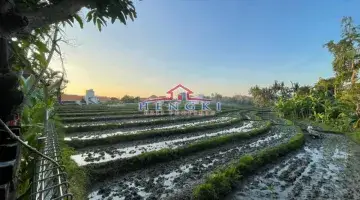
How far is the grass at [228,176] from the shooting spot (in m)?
4.87

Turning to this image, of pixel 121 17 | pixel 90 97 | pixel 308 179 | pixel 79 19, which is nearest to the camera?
pixel 121 17

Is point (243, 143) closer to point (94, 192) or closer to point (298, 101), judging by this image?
point (94, 192)

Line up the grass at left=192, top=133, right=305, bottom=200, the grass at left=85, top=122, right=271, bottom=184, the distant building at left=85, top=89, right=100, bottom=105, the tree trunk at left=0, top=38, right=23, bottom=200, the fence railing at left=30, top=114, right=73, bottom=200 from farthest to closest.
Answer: the distant building at left=85, top=89, right=100, bottom=105 → the grass at left=85, top=122, right=271, bottom=184 → the grass at left=192, top=133, right=305, bottom=200 → the fence railing at left=30, top=114, right=73, bottom=200 → the tree trunk at left=0, top=38, right=23, bottom=200

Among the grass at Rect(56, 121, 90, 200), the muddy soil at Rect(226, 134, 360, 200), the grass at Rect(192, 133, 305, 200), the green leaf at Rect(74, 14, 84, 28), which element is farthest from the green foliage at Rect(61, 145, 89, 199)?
the green leaf at Rect(74, 14, 84, 28)

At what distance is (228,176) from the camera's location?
19.1 ft

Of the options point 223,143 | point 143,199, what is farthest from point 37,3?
Answer: point 223,143

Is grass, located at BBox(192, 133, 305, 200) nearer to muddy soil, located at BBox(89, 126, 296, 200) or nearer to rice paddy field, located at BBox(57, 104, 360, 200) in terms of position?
rice paddy field, located at BBox(57, 104, 360, 200)

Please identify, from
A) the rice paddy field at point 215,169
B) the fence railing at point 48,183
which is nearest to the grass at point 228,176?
the rice paddy field at point 215,169

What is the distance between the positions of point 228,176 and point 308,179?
2.54 metres

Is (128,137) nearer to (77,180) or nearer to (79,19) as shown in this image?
(77,180)

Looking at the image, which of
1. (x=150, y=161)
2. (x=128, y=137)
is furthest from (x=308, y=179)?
(x=128, y=137)

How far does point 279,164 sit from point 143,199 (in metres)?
5.24

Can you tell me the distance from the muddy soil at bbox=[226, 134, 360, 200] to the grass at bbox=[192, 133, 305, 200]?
0.22 m

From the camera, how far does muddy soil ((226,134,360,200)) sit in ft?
17.7
